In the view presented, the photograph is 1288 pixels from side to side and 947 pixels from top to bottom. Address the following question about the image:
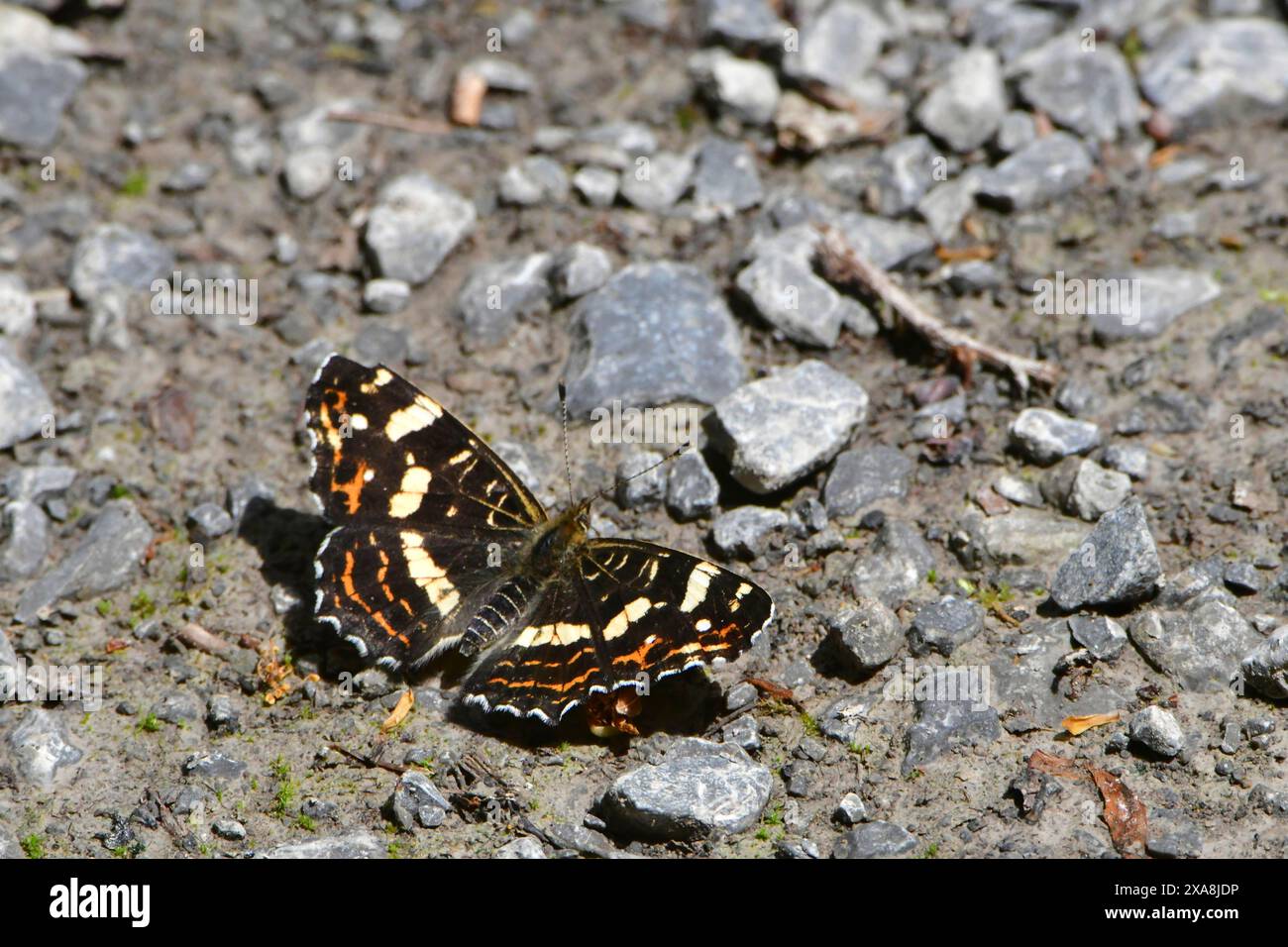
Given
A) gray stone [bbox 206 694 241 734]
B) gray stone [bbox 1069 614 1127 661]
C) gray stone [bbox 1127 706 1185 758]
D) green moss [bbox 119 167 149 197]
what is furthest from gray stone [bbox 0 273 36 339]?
gray stone [bbox 1127 706 1185 758]

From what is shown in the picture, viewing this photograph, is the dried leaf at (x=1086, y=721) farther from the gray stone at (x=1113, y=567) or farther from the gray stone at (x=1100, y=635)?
the gray stone at (x=1113, y=567)

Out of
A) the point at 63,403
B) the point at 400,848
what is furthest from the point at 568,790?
the point at 63,403

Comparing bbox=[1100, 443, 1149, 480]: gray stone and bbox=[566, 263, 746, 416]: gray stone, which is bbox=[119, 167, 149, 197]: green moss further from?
bbox=[1100, 443, 1149, 480]: gray stone

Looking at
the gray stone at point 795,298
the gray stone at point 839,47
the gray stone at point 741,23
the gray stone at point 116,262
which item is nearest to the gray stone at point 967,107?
the gray stone at point 839,47
